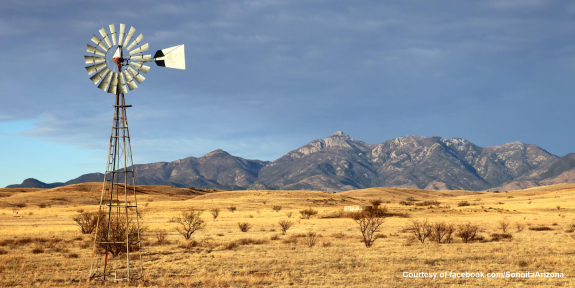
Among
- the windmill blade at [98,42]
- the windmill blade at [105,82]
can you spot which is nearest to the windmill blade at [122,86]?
the windmill blade at [105,82]

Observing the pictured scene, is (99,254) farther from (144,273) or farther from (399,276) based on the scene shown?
(399,276)

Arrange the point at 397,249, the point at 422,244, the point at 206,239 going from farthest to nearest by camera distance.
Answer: the point at 206,239
the point at 422,244
the point at 397,249

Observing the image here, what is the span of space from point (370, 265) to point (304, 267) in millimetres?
3121

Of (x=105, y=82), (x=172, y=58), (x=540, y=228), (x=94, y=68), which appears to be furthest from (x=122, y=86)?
(x=540, y=228)

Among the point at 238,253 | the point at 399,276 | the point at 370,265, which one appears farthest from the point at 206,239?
the point at 399,276

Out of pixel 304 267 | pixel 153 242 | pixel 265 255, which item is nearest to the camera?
pixel 304 267

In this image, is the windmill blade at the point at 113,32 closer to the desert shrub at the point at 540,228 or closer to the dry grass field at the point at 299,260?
the dry grass field at the point at 299,260

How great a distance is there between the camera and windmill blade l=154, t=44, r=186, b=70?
16.5 meters

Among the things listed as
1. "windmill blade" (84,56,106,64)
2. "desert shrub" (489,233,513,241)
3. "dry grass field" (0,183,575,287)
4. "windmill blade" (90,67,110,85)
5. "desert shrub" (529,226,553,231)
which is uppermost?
"windmill blade" (84,56,106,64)

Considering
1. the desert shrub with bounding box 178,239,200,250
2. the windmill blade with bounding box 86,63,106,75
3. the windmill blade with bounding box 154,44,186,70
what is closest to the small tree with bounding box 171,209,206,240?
the desert shrub with bounding box 178,239,200,250

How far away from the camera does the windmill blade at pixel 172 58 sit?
Answer: 54.1 feet

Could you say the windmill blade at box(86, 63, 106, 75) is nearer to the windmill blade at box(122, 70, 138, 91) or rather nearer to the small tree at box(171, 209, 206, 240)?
the windmill blade at box(122, 70, 138, 91)

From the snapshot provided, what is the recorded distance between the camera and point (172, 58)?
1661cm

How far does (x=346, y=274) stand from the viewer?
18188 mm
